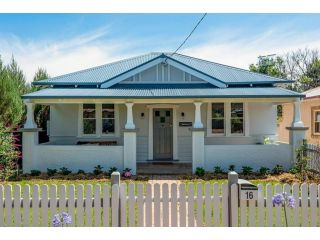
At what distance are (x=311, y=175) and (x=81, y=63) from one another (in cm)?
1388

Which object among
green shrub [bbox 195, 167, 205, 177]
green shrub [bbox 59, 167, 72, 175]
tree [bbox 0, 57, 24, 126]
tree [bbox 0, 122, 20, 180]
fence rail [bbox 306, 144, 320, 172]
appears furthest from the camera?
tree [bbox 0, 57, 24, 126]

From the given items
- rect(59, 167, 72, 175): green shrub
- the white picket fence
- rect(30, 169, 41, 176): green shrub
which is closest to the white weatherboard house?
rect(59, 167, 72, 175): green shrub

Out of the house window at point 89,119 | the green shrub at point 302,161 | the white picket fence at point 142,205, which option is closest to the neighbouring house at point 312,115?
the green shrub at point 302,161

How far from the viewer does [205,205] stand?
5.18 metres

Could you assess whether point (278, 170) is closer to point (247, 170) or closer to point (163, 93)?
point (247, 170)

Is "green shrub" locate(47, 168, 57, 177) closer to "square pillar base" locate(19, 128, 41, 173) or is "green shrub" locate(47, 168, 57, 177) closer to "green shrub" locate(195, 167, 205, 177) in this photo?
"square pillar base" locate(19, 128, 41, 173)

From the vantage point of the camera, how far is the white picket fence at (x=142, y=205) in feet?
16.9

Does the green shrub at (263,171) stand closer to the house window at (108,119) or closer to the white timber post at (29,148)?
the house window at (108,119)

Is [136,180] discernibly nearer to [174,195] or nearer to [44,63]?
[174,195]

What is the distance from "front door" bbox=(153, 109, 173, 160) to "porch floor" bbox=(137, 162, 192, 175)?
0.75 m

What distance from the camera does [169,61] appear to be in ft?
48.9

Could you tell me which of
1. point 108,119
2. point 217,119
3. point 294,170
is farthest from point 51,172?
point 294,170

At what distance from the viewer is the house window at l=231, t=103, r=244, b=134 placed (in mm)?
15164

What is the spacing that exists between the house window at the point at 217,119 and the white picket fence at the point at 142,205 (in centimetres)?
988
